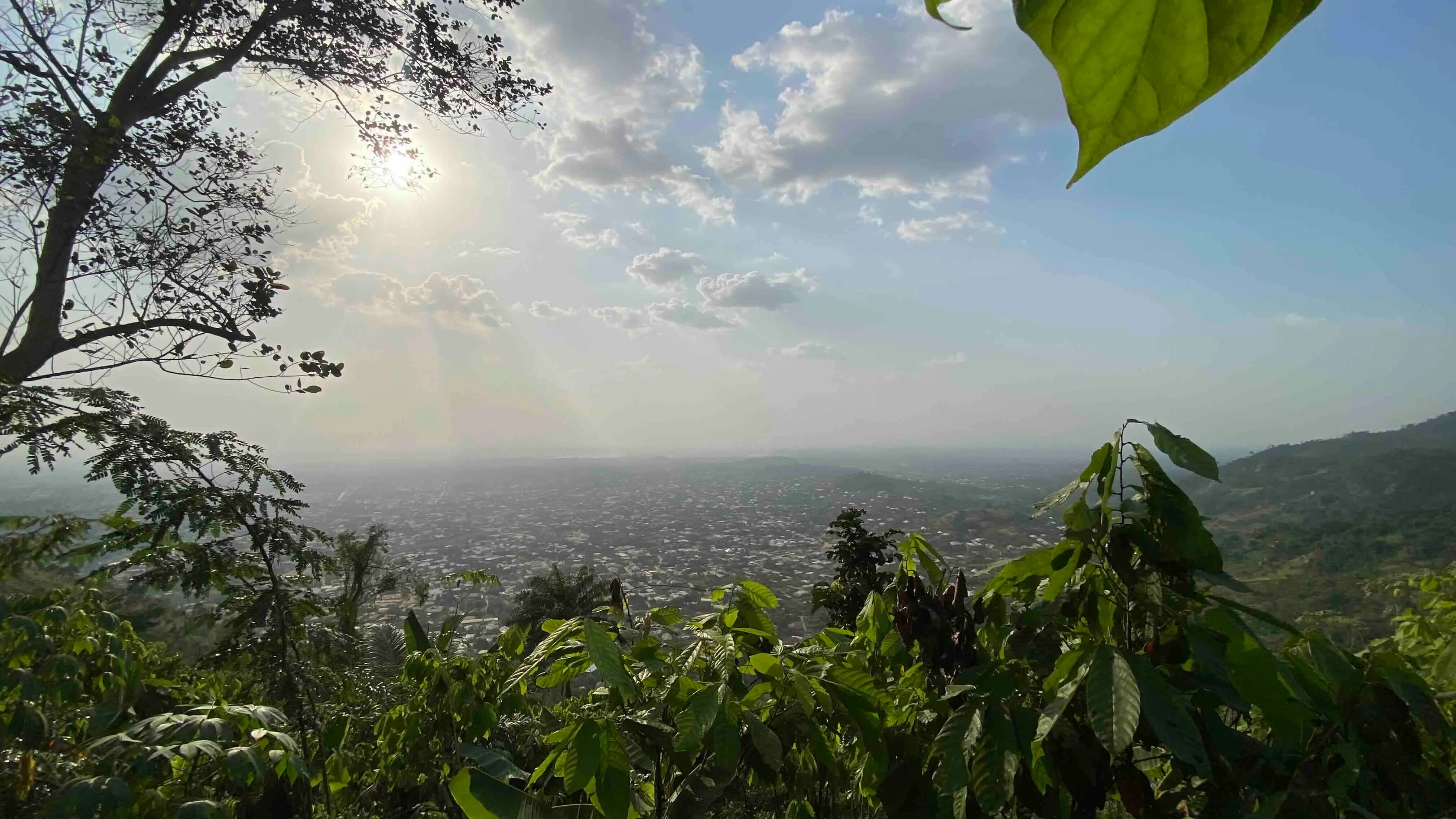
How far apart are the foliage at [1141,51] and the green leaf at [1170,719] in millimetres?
936

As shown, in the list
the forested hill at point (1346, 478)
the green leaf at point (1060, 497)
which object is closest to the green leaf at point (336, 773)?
the green leaf at point (1060, 497)

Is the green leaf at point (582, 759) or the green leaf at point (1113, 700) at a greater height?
the green leaf at point (1113, 700)

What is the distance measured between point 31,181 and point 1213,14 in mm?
5119

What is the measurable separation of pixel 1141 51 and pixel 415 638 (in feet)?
7.90

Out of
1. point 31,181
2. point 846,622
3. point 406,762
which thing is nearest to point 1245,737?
point 406,762

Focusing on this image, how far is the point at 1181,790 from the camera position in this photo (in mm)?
1150

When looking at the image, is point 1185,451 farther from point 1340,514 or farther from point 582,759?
point 1340,514

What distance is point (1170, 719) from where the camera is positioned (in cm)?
87

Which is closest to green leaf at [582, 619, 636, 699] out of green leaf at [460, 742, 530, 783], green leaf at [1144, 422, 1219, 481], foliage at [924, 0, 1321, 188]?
green leaf at [460, 742, 530, 783]

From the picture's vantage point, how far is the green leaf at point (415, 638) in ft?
6.81

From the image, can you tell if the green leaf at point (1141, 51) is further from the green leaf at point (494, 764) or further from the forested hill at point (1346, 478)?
the forested hill at point (1346, 478)

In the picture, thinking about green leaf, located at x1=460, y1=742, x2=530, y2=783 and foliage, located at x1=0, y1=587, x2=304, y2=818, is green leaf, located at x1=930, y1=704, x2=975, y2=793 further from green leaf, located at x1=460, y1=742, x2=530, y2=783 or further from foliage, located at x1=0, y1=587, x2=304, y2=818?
foliage, located at x1=0, y1=587, x2=304, y2=818

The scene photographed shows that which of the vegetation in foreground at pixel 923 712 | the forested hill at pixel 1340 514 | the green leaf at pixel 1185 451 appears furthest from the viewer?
the forested hill at pixel 1340 514

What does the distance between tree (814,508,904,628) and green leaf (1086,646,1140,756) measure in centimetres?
425
